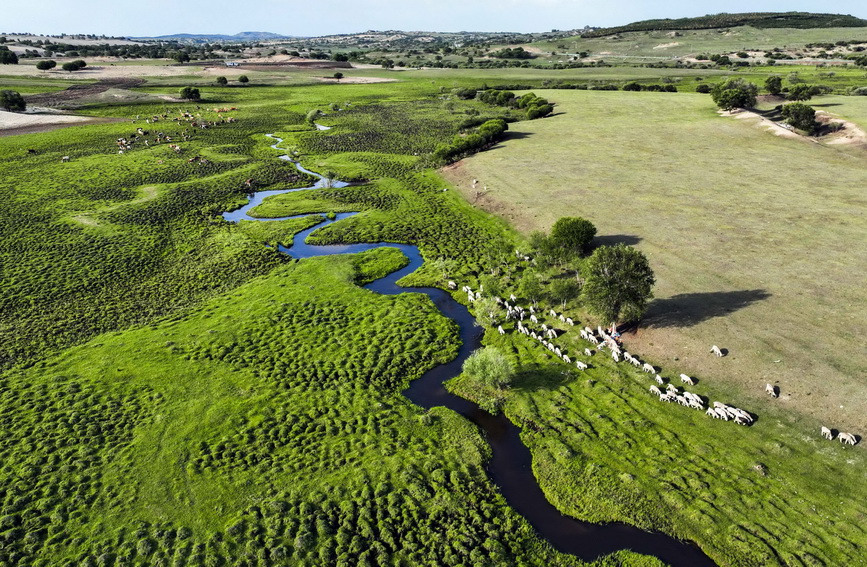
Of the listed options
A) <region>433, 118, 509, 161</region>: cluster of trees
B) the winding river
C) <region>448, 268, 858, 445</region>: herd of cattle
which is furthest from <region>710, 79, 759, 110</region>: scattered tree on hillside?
the winding river

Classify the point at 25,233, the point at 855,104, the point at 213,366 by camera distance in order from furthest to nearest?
the point at 855,104 → the point at 25,233 → the point at 213,366

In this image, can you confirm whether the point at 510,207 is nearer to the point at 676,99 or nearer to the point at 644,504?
the point at 644,504

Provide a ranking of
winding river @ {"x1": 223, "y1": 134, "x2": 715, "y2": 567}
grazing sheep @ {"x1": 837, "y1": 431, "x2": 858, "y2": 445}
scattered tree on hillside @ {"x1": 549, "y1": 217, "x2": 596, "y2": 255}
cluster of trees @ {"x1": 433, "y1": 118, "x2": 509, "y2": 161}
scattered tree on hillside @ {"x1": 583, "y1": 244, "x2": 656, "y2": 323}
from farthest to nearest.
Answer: cluster of trees @ {"x1": 433, "y1": 118, "x2": 509, "y2": 161}, scattered tree on hillside @ {"x1": 549, "y1": 217, "x2": 596, "y2": 255}, scattered tree on hillside @ {"x1": 583, "y1": 244, "x2": 656, "y2": 323}, grazing sheep @ {"x1": 837, "y1": 431, "x2": 858, "y2": 445}, winding river @ {"x1": 223, "y1": 134, "x2": 715, "y2": 567}

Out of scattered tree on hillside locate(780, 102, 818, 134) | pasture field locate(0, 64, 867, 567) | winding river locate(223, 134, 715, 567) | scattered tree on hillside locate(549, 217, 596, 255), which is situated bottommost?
winding river locate(223, 134, 715, 567)

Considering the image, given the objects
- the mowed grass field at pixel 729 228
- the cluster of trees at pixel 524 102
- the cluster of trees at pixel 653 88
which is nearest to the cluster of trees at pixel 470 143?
the mowed grass field at pixel 729 228

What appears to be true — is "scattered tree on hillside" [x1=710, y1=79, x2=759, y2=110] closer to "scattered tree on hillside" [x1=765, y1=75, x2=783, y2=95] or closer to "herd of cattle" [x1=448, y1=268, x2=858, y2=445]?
"scattered tree on hillside" [x1=765, y1=75, x2=783, y2=95]

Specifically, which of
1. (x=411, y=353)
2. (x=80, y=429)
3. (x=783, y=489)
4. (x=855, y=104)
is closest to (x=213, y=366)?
(x=80, y=429)
